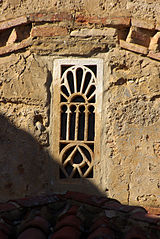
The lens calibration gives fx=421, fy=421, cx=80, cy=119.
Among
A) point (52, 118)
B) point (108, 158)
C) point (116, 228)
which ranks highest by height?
point (52, 118)

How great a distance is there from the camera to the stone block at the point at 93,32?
493cm

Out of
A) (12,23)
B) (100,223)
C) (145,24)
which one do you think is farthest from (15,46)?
(100,223)

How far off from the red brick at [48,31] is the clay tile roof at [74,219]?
207 centimetres

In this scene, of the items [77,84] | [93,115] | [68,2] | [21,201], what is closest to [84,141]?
[93,115]

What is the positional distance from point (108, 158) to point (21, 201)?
54.3 inches

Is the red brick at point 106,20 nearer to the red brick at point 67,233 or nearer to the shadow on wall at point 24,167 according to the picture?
the shadow on wall at point 24,167

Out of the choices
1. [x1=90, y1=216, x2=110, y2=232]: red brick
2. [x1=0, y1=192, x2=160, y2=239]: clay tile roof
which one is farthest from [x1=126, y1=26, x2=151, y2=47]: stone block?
[x1=90, y1=216, x2=110, y2=232]: red brick

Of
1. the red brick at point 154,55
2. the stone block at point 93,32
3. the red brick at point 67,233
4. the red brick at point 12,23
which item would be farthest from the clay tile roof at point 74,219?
the red brick at point 12,23

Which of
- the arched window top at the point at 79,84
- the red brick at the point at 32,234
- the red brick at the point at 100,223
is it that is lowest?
the red brick at the point at 32,234

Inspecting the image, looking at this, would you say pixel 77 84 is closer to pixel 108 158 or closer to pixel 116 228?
pixel 108 158

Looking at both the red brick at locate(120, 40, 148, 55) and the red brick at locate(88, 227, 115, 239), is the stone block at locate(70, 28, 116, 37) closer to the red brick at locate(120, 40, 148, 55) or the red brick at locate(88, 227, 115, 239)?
the red brick at locate(120, 40, 148, 55)

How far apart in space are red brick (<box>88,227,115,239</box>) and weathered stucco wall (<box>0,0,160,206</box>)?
157 centimetres

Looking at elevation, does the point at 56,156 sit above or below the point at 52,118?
below

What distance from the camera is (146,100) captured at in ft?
15.6
